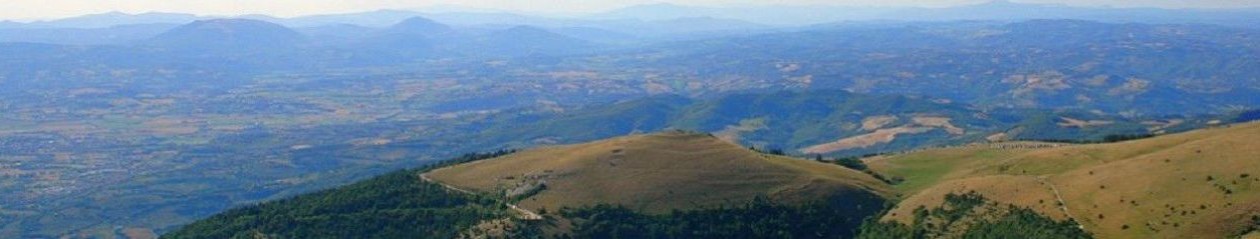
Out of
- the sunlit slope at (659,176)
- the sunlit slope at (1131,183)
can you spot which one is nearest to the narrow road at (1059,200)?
the sunlit slope at (1131,183)

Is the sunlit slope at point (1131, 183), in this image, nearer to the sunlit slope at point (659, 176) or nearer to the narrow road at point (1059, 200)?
the narrow road at point (1059, 200)

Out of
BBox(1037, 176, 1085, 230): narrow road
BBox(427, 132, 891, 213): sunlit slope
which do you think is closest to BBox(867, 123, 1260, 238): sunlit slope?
BBox(1037, 176, 1085, 230): narrow road

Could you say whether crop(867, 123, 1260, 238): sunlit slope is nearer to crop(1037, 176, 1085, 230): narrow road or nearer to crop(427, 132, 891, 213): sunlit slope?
crop(1037, 176, 1085, 230): narrow road

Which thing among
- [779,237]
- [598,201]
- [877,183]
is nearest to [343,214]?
[598,201]

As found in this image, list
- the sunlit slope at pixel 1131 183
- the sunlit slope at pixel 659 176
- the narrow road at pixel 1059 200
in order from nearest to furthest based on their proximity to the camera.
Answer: the sunlit slope at pixel 1131 183, the narrow road at pixel 1059 200, the sunlit slope at pixel 659 176

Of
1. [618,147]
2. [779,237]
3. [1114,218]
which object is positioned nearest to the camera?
[1114,218]

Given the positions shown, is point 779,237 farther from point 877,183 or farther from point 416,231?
point 416,231

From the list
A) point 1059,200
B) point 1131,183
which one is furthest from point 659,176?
point 1131,183
